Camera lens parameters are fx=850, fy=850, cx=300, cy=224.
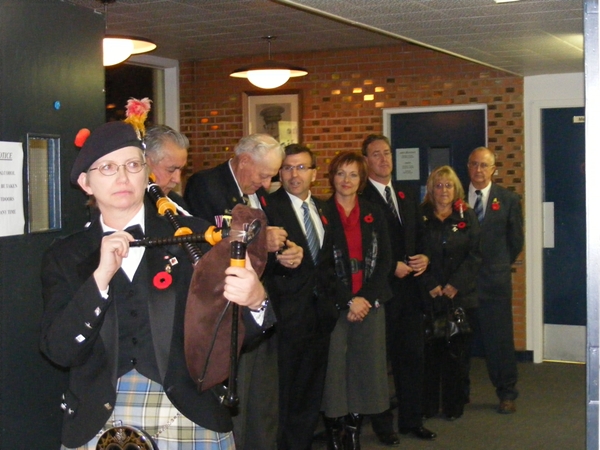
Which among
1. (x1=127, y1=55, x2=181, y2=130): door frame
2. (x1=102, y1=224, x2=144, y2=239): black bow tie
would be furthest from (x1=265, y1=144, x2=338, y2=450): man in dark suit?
(x1=127, y1=55, x2=181, y2=130): door frame

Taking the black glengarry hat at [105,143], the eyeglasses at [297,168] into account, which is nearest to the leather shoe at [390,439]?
the eyeglasses at [297,168]

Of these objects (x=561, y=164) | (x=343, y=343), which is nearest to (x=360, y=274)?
(x=343, y=343)

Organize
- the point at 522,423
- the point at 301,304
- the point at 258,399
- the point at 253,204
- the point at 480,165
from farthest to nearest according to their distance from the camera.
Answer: the point at 480,165 → the point at 522,423 → the point at 301,304 → the point at 253,204 → the point at 258,399

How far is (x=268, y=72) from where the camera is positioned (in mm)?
7223

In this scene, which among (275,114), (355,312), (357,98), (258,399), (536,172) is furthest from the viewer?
(275,114)

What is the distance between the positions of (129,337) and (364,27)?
323 centimetres

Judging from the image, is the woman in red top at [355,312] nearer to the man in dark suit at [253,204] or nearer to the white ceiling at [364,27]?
the man in dark suit at [253,204]

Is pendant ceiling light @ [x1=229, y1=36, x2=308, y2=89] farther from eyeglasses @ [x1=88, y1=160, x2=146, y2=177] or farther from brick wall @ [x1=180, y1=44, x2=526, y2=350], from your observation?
eyeglasses @ [x1=88, y1=160, x2=146, y2=177]

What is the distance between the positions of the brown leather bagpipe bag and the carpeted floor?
3.46 m

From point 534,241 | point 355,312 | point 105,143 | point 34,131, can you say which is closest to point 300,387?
point 355,312

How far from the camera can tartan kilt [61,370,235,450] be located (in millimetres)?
2447

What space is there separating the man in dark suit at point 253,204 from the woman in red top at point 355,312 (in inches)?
28.0

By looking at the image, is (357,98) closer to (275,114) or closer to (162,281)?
(275,114)

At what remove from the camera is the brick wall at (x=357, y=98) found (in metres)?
8.16
